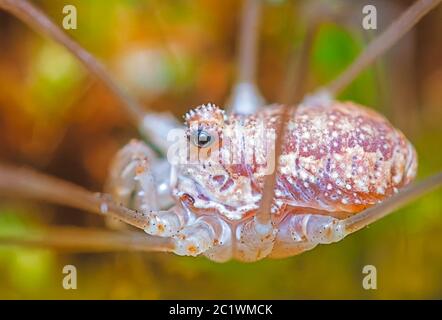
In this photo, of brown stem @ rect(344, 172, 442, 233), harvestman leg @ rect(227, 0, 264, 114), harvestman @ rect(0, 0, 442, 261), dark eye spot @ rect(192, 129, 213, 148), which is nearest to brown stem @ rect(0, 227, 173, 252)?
harvestman @ rect(0, 0, 442, 261)

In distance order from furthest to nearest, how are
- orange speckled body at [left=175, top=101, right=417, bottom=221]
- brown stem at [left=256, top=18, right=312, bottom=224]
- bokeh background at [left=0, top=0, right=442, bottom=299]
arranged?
1. bokeh background at [left=0, top=0, right=442, bottom=299]
2. orange speckled body at [left=175, top=101, right=417, bottom=221]
3. brown stem at [left=256, top=18, right=312, bottom=224]


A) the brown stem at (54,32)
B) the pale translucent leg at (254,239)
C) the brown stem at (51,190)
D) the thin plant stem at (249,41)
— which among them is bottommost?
the pale translucent leg at (254,239)

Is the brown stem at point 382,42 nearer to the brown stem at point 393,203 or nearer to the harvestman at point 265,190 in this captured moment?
the harvestman at point 265,190

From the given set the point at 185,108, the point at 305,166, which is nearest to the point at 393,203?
the point at 305,166

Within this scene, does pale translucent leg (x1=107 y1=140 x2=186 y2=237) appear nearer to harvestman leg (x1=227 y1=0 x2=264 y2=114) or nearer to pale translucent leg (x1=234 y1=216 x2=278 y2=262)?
pale translucent leg (x1=234 y1=216 x2=278 y2=262)

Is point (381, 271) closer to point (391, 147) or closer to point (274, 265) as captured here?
point (274, 265)

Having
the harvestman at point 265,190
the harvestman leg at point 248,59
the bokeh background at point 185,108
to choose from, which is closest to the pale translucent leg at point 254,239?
the harvestman at point 265,190
